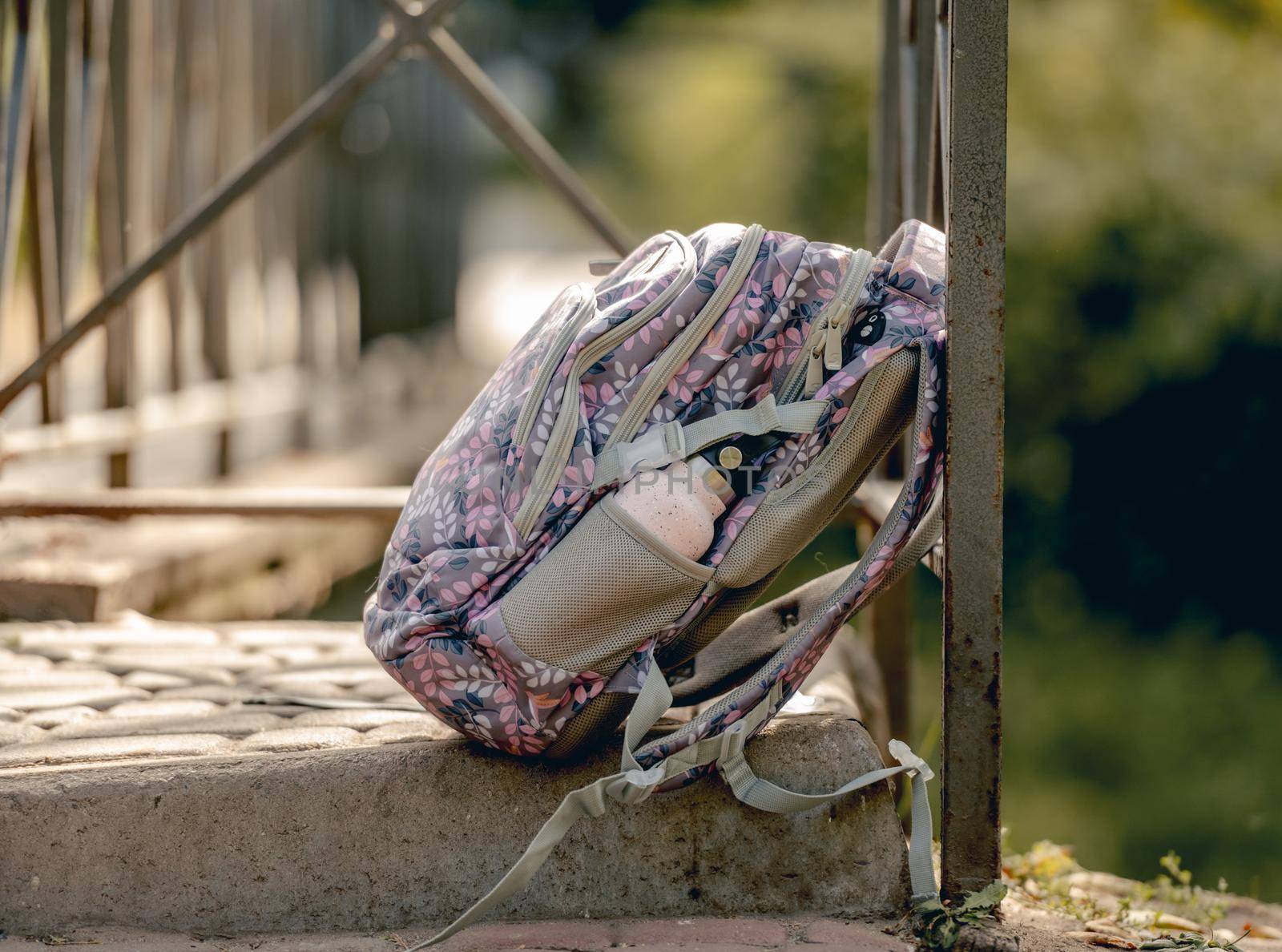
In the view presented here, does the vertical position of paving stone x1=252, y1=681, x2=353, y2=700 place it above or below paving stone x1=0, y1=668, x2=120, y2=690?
below

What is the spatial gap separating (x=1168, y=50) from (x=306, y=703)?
7.19 meters

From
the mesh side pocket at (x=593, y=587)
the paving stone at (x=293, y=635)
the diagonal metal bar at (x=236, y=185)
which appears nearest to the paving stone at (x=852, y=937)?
the mesh side pocket at (x=593, y=587)

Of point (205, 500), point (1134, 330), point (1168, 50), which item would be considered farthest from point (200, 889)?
point (1168, 50)

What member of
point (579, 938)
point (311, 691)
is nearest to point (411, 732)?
point (311, 691)

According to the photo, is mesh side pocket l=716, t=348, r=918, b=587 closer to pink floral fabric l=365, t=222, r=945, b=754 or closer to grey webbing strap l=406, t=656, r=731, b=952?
pink floral fabric l=365, t=222, r=945, b=754

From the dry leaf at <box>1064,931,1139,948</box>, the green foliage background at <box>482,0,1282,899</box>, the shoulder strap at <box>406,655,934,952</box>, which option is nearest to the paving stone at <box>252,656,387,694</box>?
the shoulder strap at <box>406,655,934,952</box>

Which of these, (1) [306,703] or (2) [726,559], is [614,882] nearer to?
(2) [726,559]

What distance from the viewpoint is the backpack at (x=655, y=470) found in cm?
173

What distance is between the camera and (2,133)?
347 cm

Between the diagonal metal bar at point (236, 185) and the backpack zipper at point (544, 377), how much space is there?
136 centimetres

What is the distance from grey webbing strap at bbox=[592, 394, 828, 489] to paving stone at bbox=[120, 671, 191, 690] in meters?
1.17

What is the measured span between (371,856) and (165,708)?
62 cm

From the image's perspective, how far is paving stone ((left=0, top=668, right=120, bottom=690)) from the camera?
246 cm

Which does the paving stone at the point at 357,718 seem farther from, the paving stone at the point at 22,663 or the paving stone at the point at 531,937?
the paving stone at the point at 22,663
